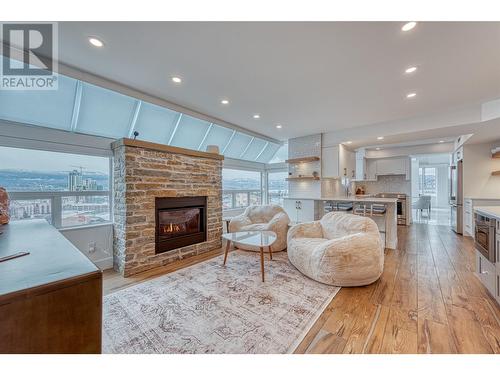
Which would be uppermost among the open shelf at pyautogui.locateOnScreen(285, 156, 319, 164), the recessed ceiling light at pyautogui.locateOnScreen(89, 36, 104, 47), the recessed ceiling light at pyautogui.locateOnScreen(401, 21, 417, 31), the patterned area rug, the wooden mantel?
the recessed ceiling light at pyautogui.locateOnScreen(89, 36, 104, 47)

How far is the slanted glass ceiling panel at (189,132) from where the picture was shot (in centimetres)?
459

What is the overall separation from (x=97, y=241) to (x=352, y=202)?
4.93 metres

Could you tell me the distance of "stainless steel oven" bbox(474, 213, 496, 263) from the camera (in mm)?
2236

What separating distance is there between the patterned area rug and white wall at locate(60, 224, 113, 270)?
1.10m

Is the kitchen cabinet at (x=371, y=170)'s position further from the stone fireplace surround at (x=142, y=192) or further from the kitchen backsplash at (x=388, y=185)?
the stone fireplace surround at (x=142, y=192)

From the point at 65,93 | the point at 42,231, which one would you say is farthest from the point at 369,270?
the point at 65,93

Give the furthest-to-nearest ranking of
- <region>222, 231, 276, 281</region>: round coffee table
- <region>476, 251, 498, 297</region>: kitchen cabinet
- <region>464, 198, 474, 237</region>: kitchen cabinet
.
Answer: <region>464, 198, 474, 237</region>: kitchen cabinet, <region>222, 231, 276, 281</region>: round coffee table, <region>476, 251, 498, 297</region>: kitchen cabinet

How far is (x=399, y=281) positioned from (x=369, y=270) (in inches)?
22.1

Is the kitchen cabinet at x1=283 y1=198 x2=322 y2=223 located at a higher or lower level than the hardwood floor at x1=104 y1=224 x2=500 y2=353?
higher

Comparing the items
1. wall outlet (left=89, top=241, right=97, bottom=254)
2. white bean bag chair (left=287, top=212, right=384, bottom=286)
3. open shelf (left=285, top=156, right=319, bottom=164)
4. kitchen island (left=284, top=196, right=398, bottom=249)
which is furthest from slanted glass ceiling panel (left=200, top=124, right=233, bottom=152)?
white bean bag chair (left=287, top=212, right=384, bottom=286)

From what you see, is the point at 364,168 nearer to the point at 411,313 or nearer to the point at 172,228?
the point at 411,313

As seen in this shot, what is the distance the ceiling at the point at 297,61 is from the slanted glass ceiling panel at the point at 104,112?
53 centimetres

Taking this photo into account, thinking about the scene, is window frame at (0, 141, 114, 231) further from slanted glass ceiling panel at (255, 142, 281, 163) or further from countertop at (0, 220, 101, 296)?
slanted glass ceiling panel at (255, 142, 281, 163)
